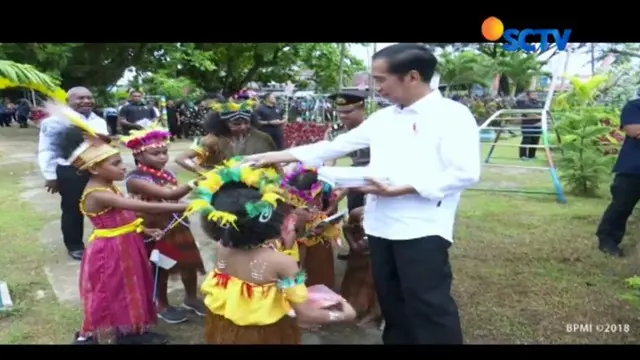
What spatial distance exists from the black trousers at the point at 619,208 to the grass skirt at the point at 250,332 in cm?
290

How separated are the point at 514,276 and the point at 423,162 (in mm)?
1947

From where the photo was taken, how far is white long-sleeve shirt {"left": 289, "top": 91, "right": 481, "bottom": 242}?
7.05ft

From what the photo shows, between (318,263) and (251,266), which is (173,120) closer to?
(318,263)

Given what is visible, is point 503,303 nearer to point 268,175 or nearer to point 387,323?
point 387,323

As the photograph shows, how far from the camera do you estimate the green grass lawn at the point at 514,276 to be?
3076mm

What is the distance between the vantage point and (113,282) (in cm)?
274

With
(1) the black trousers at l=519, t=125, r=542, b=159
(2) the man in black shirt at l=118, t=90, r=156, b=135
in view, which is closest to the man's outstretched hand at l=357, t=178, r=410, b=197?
(2) the man in black shirt at l=118, t=90, r=156, b=135

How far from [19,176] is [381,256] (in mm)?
7016

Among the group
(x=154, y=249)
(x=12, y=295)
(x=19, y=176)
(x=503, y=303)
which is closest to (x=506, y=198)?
(x=503, y=303)

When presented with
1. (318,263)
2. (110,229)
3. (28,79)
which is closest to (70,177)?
(28,79)

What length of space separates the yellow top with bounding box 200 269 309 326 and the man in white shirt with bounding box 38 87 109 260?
2097 millimetres

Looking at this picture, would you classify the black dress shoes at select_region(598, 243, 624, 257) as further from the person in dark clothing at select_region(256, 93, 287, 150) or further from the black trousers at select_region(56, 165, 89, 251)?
the black trousers at select_region(56, 165, 89, 251)
